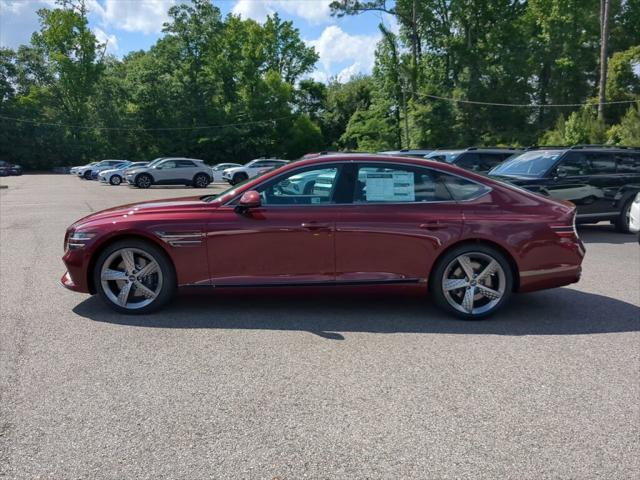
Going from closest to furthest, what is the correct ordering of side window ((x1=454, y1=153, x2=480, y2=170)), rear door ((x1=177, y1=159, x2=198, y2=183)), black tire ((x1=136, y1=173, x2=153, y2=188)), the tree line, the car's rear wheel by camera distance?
1. side window ((x1=454, y1=153, x2=480, y2=170))
2. black tire ((x1=136, y1=173, x2=153, y2=188))
3. rear door ((x1=177, y1=159, x2=198, y2=183))
4. the car's rear wheel
5. the tree line

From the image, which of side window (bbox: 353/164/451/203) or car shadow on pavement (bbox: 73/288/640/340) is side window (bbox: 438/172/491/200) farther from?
car shadow on pavement (bbox: 73/288/640/340)

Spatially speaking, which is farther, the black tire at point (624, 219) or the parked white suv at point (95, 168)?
the parked white suv at point (95, 168)

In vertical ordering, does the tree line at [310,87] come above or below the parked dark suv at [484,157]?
above

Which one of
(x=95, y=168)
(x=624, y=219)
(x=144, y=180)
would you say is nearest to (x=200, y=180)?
(x=144, y=180)

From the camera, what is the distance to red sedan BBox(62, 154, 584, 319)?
200 inches

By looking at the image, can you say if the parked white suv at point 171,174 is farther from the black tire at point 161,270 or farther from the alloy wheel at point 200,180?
the black tire at point 161,270

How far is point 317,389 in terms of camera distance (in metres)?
3.63

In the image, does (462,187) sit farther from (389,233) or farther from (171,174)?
(171,174)

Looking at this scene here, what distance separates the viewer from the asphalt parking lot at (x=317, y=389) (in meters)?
2.81

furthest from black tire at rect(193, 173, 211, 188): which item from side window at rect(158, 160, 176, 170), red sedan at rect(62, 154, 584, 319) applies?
red sedan at rect(62, 154, 584, 319)

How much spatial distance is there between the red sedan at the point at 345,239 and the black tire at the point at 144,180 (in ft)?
76.4

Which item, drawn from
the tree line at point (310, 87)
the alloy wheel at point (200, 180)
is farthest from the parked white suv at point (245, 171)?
the tree line at point (310, 87)

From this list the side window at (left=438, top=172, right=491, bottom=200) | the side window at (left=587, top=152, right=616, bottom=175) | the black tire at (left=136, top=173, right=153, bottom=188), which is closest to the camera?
the side window at (left=438, top=172, right=491, bottom=200)

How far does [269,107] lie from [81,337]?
188 feet
